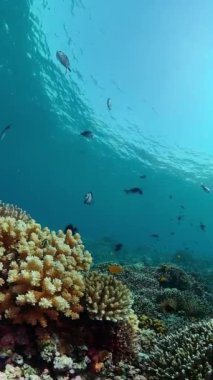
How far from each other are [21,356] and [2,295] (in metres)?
0.77

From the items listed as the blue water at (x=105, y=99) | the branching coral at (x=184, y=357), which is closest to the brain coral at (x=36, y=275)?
the branching coral at (x=184, y=357)

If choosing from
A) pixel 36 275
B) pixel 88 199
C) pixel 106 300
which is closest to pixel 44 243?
pixel 36 275

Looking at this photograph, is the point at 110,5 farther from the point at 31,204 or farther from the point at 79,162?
the point at 31,204

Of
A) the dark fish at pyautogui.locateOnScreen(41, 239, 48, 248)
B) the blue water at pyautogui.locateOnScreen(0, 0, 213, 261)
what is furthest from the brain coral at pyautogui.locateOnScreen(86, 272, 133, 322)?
the blue water at pyautogui.locateOnScreen(0, 0, 213, 261)

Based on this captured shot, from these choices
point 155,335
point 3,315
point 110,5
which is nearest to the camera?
point 3,315

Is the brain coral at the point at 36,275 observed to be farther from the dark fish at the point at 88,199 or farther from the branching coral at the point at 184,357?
the dark fish at the point at 88,199

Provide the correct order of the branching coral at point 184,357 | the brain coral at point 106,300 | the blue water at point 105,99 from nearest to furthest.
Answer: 1. the branching coral at point 184,357
2. the brain coral at point 106,300
3. the blue water at point 105,99

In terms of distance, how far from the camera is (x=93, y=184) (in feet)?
330

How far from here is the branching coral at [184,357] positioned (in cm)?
408

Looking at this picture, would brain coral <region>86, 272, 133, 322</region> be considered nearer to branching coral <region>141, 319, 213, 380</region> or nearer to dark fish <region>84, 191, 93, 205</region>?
branching coral <region>141, 319, 213, 380</region>

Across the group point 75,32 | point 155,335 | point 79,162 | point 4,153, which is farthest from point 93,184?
point 155,335

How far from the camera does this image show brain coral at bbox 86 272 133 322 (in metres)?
4.64

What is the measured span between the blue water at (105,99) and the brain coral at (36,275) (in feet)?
98.2

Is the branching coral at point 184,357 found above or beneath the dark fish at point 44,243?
beneath
